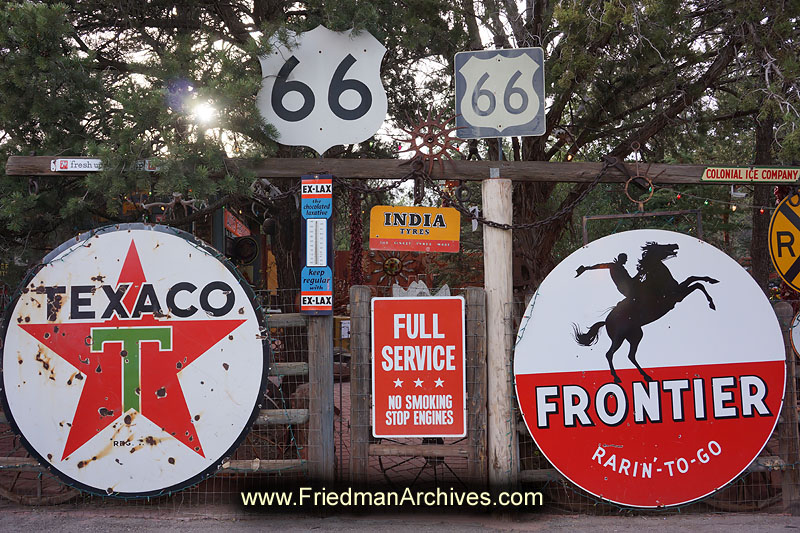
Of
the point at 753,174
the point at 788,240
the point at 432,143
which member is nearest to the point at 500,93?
the point at 432,143

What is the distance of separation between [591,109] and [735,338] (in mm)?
4032

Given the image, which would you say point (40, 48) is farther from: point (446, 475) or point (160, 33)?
point (446, 475)

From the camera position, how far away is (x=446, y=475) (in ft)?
21.3

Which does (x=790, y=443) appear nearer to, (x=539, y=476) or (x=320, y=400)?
(x=539, y=476)

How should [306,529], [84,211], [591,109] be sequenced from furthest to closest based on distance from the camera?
[591,109] < [84,211] < [306,529]

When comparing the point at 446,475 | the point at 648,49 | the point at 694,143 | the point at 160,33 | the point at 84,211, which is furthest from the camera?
the point at 694,143

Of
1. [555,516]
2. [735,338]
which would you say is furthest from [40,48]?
[735,338]

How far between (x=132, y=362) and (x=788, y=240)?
5.47m

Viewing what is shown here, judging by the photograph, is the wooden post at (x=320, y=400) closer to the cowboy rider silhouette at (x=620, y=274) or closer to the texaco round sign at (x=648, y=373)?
the texaco round sign at (x=648, y=373)

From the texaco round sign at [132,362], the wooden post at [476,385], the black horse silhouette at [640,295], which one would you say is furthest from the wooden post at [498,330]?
the texaco round sign at [132,362]

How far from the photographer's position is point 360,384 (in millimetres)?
5109

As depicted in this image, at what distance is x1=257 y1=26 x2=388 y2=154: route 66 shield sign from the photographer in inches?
205

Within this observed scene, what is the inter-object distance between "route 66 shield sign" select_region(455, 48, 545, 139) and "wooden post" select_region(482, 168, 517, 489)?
15.4 inches

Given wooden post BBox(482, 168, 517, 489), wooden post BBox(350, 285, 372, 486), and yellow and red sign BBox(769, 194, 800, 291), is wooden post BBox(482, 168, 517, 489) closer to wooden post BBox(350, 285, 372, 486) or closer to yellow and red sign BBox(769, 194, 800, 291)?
wooden post BBox(350, 285, 372, 486)
